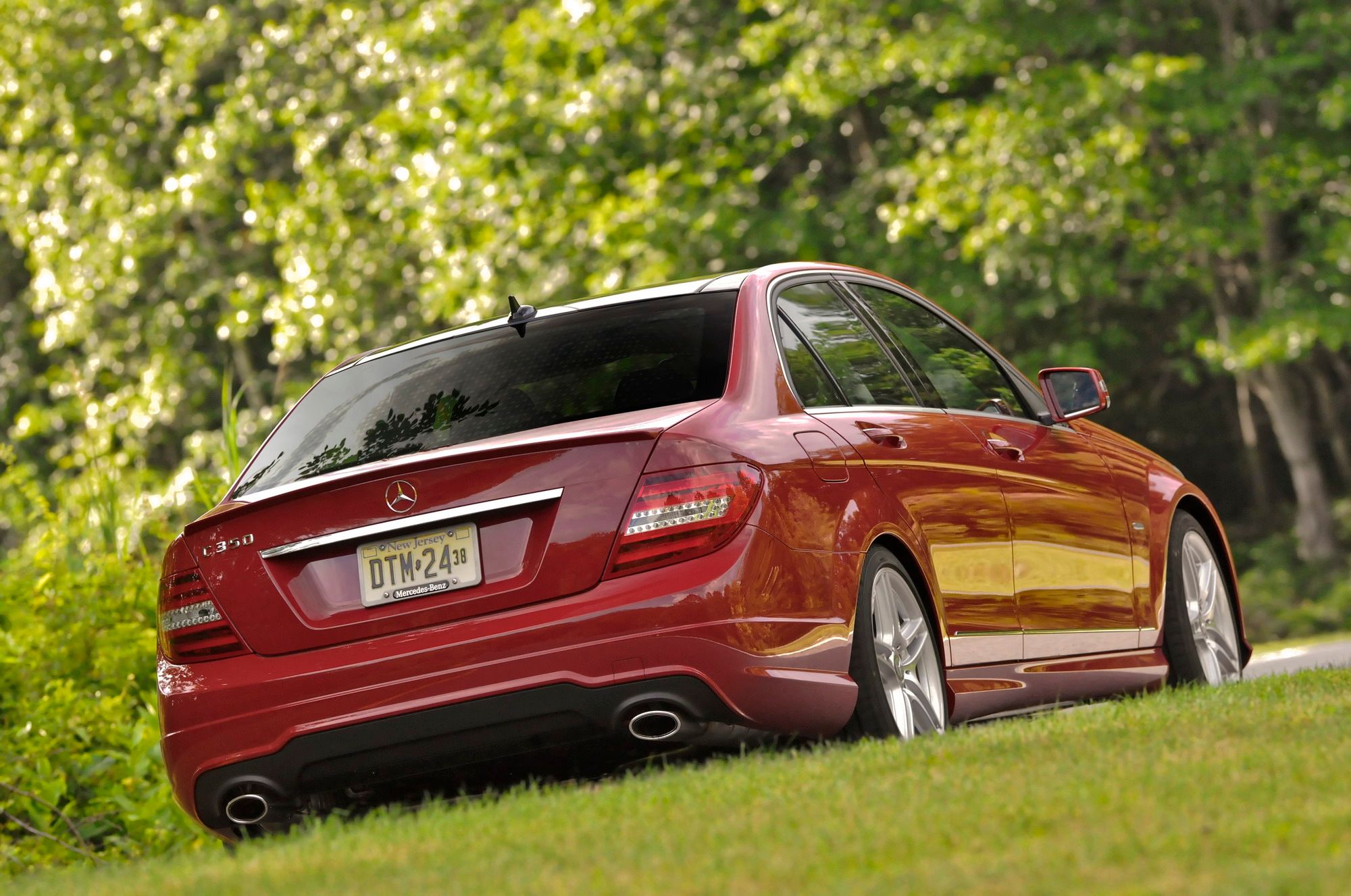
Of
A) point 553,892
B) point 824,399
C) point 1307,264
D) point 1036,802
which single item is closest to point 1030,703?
point 824,399

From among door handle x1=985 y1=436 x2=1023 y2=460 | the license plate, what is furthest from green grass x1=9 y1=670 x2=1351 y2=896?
door handle x1=985 y1=436 x2=1023 y2=460

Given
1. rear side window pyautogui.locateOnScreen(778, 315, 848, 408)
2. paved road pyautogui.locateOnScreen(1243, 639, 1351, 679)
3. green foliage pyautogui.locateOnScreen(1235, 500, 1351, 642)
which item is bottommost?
green foliage pyautogui.locateOnScreen(1235, 500, 1351, 642)

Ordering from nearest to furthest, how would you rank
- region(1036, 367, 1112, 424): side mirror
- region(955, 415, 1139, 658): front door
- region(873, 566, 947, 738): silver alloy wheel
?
region(873, 566, 947, 738): silver alloy wheel < region(955, 415, 1139, 658): front door < region(1036, 367, 1112, 424): side mirror

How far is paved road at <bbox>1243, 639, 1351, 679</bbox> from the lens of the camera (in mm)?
10672

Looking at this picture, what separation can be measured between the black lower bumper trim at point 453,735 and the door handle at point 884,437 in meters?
1.12

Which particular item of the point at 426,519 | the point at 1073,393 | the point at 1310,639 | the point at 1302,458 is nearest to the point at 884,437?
the point at 426,519

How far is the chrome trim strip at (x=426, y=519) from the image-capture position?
4.91 metres

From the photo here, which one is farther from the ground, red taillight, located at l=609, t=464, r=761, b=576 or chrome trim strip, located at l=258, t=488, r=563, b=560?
chrome trim strip, located at l=258, t=488, r=563, b=560

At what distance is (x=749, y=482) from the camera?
496cm

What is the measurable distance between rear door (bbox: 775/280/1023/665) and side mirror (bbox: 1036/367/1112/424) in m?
1.04

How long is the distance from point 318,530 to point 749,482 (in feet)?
3.77

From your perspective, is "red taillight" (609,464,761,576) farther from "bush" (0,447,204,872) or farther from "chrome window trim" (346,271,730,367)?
"bush" (0,447,204,872)

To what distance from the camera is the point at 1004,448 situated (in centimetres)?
656

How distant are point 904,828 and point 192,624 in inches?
90.6
